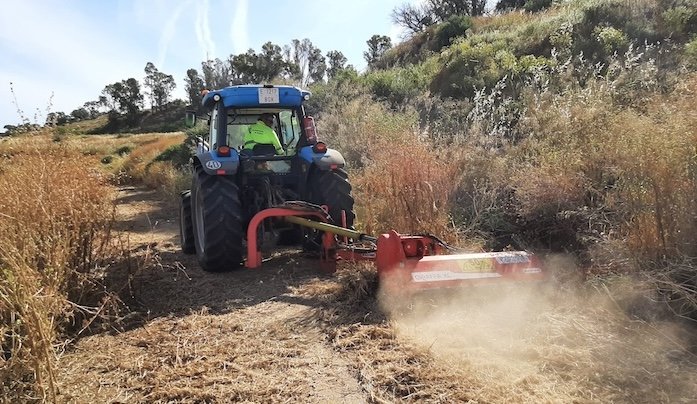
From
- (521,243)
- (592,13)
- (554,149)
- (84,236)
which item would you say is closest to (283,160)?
(84,236)

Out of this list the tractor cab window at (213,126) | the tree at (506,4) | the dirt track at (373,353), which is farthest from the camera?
the tree at (506,4)

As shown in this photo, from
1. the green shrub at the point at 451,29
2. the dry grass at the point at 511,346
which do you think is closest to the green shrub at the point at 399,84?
the green shrub at the point at 451,29

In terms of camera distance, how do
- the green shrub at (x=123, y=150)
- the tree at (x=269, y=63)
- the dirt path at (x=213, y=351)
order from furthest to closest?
the tree at (x=269, y=63), the green shrub at (x=123, y=150), the dirt path at (x=213, y=351)

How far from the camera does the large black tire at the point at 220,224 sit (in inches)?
203

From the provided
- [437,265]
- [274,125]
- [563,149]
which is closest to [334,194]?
[274,125]

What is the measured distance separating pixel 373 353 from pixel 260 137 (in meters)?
3.60

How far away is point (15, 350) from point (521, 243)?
4498 mm

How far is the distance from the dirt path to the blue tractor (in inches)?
20.4

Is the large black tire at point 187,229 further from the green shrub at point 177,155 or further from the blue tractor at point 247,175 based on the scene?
the green shrub at point 177,155

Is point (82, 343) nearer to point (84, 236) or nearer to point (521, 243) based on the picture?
point (84, 236)

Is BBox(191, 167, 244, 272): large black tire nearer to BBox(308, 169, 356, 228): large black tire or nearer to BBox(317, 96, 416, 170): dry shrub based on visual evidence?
BBox(308, 169, 356, 228): large black tire

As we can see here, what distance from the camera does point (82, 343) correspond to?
356 cm

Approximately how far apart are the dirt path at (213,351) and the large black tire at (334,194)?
32.3 inches

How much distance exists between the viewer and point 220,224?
515 cm
